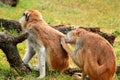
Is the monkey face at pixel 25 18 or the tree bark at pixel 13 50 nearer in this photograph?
the tree bark at pixel 13 50

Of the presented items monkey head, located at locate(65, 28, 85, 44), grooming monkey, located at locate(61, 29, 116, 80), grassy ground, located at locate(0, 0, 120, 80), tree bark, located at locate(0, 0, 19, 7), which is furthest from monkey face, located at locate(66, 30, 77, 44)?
tree bark, located at locate(0, 0, 19, 7)

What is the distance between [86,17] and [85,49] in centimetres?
1371

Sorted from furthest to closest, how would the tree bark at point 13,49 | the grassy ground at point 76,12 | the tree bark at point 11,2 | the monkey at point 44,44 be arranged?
the tree bark at point 11,2 → the grassy ground at point 76,12 → the monkey at point 44,44 → the tree bark at point 13,49

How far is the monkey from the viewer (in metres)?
8.84

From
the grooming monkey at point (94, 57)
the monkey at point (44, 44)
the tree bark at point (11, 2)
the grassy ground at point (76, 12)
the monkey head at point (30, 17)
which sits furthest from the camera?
the tree bark at point (11, 2)

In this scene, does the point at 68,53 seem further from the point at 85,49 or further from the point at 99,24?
the point at 99,24

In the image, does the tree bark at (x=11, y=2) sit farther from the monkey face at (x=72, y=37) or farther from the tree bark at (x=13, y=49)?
the tree bark at (x=13, y=49)

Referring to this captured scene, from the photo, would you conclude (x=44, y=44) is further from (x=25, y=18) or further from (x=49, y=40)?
(x=25, y=18)

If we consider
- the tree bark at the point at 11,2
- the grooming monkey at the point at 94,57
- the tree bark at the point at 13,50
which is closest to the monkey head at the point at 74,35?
the grooming monkey at the point at 94,57

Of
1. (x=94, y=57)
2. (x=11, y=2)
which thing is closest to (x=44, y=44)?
(x=94, y=57)

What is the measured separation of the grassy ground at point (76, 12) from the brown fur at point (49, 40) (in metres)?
6.89

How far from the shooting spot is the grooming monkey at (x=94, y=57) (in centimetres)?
826

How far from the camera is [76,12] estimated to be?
22.7 meters

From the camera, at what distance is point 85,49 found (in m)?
8.43
